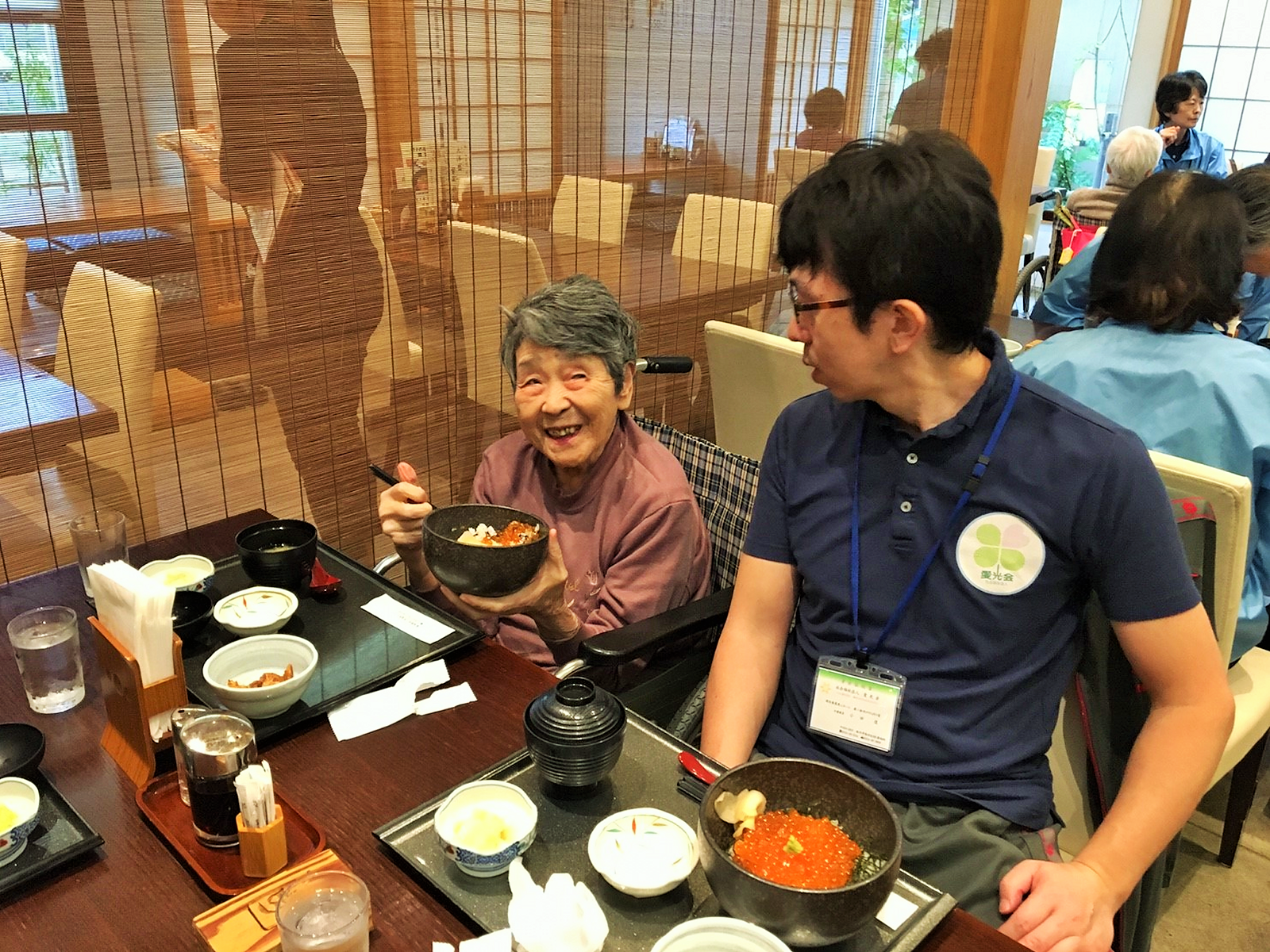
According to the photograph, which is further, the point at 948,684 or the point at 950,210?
the point at 948,684

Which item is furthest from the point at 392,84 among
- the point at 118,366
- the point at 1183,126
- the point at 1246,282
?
the point at 1183,126

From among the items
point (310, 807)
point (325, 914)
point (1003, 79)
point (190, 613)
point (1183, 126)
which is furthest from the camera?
point (1183, 126)

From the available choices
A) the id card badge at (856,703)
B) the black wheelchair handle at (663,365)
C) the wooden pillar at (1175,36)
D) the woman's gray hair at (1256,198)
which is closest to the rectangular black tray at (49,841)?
the id card badge at (856,703)

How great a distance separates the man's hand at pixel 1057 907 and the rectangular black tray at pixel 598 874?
0.77ft

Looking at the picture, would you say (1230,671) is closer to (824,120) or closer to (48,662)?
(824,120)

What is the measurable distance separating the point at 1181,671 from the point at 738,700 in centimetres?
60

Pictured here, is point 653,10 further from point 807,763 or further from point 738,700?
point 807,763

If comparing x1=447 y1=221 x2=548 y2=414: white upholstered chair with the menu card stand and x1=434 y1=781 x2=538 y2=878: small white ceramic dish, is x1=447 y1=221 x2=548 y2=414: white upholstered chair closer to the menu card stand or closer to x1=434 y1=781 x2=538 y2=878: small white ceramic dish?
the menu card stand

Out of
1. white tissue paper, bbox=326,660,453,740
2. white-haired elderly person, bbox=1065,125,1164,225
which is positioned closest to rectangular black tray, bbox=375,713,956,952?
white tissue paper, bbox=326,660,453,740

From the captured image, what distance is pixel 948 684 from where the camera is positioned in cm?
134

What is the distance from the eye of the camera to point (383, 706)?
4.23ft

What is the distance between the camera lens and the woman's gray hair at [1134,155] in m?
4.27

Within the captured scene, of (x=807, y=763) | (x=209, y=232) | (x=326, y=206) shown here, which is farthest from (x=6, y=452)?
(x=807, y=763)

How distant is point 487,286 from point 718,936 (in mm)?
1465
